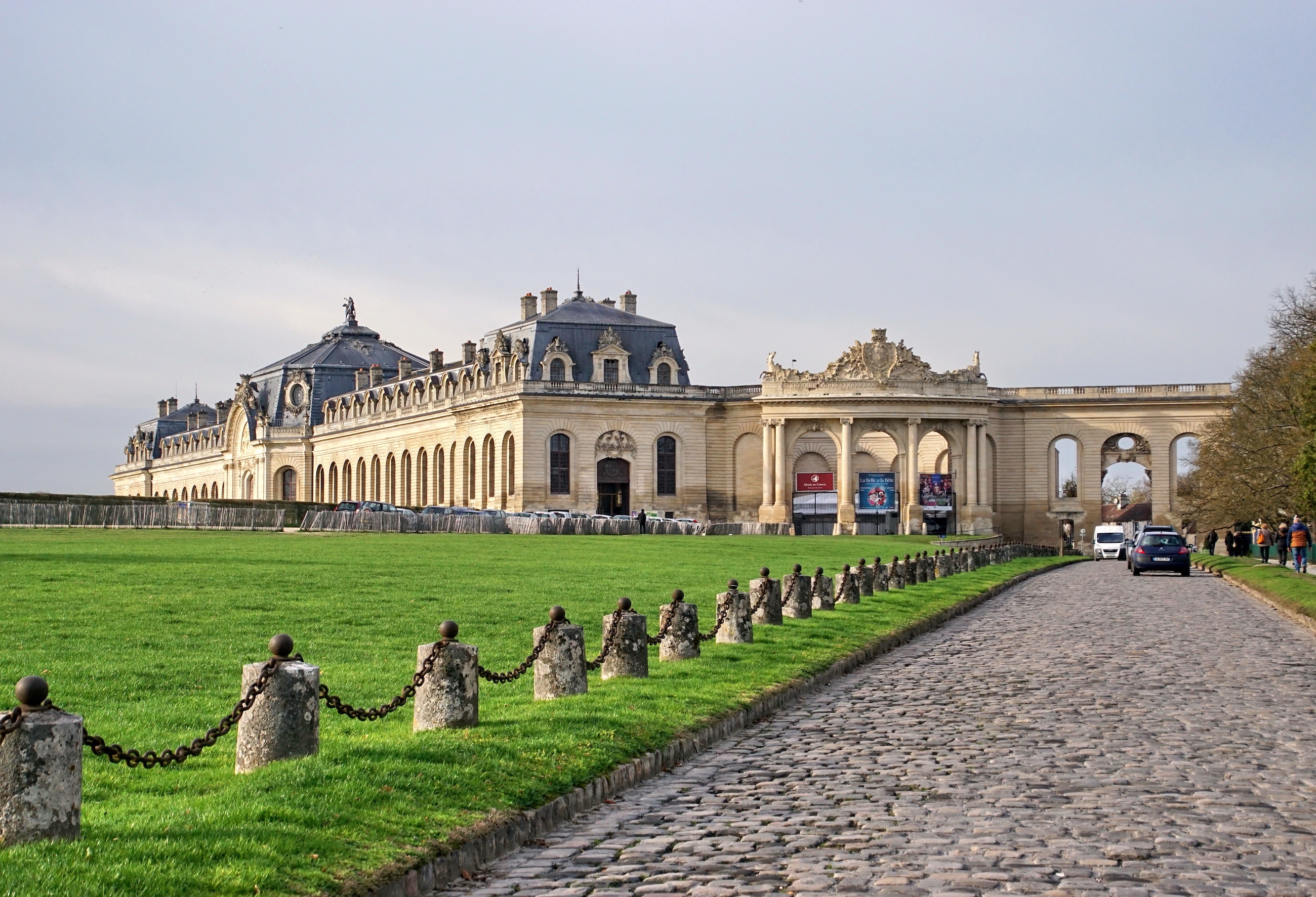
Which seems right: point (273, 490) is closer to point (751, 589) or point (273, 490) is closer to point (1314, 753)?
point (751, 589)

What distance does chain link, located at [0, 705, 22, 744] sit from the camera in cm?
735

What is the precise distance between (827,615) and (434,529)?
43.1 metres

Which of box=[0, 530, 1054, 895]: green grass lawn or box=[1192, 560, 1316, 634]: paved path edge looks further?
box=[1192, 560, 1316, 634]: paved path edge

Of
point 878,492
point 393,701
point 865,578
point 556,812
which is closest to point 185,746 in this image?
point 393,701

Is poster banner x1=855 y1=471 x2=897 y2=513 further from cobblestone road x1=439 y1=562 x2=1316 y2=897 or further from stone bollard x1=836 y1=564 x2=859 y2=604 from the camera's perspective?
cobblestone road x1=439 y1=562 x2=1316 y2=897

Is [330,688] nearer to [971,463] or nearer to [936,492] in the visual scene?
[936,492]

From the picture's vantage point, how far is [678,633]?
18.0 m

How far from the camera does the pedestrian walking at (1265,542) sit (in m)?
58.0

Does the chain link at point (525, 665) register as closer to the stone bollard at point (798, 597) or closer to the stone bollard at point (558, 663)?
the stone bollard at point (558, 663)

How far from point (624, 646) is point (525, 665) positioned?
2733mm

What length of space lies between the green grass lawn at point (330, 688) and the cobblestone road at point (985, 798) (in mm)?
660

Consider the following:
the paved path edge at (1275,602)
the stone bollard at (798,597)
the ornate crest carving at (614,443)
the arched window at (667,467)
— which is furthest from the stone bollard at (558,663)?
the arched window at (667,467)

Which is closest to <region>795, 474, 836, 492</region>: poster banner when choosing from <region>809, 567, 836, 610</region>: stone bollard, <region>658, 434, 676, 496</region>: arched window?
<region>658, 434, 676, 496</region>: arched window

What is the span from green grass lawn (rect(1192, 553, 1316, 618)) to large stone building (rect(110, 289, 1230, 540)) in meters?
36.0
